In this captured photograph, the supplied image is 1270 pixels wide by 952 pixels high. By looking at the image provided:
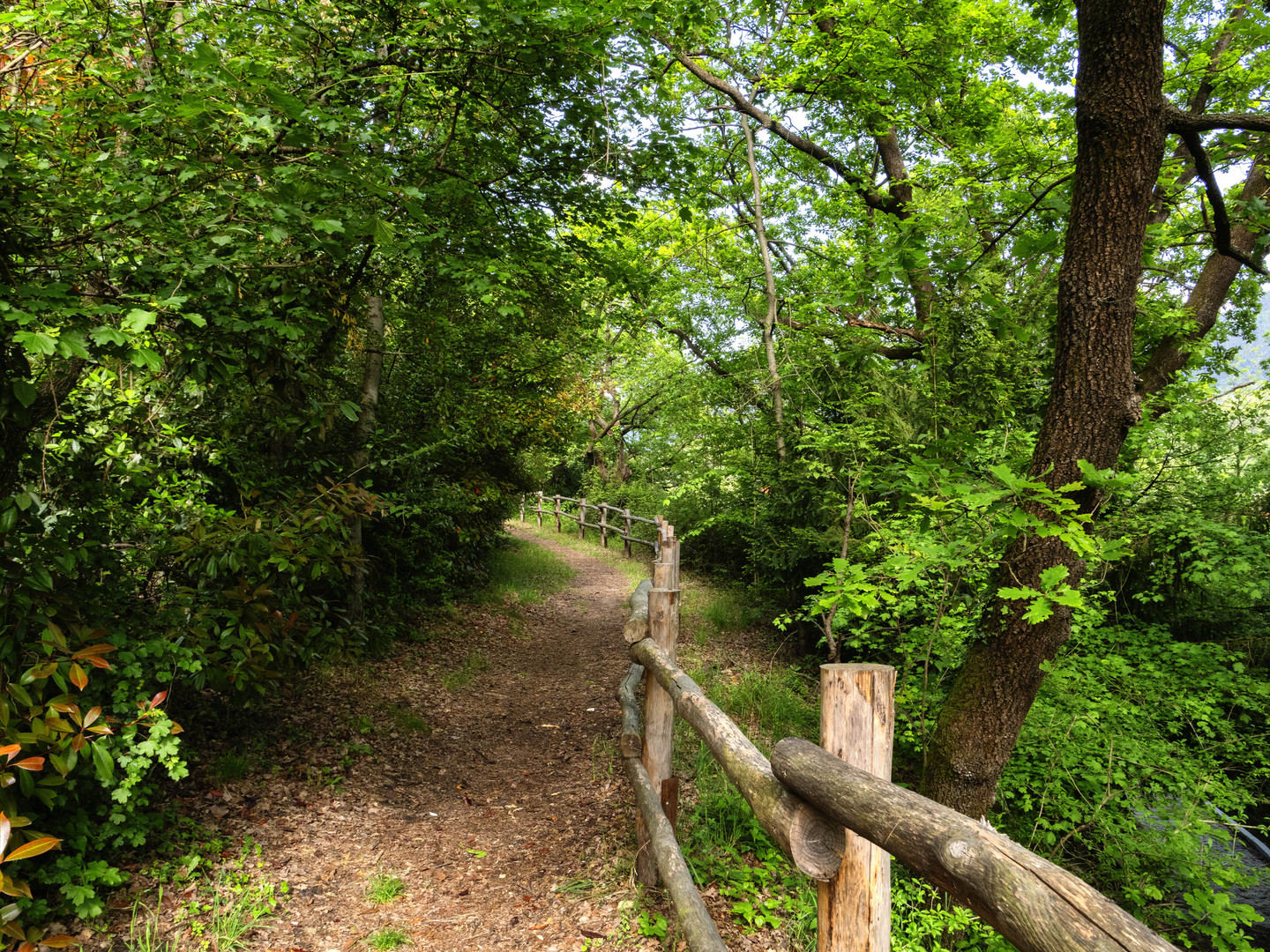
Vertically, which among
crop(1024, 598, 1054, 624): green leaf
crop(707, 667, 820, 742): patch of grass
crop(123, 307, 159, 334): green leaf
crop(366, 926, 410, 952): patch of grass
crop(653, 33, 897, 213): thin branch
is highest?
crop(653, 33, 897, 213): thin branch

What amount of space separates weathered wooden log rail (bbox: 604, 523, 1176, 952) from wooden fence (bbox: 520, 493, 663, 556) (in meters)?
11.4

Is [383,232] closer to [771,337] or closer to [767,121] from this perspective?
[771,337]

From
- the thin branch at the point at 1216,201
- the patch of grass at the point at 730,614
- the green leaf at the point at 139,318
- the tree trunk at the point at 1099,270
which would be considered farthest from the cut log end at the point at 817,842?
the patch of grass at the point at 730,614

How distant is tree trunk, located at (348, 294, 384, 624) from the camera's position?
6289 millimetres

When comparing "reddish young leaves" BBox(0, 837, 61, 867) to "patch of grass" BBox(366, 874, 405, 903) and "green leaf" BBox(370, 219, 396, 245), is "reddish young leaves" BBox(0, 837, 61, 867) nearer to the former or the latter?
"patch of grass" BBox(366, 874, 405, 903)

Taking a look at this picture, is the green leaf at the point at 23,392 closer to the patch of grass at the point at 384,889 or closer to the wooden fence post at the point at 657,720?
the patch of grass at the point at 384,889

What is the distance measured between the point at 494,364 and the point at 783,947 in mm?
6115

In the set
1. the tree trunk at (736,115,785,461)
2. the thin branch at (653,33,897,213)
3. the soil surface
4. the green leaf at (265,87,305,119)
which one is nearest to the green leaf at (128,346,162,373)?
the green leaf at (265,87,305,119)

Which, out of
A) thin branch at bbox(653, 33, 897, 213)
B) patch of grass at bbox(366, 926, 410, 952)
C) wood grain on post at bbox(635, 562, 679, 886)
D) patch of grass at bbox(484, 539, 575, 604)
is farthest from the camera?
patch of grass at bbox(484, 539, 575, 604)

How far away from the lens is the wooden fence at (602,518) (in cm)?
1541

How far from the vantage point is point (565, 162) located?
479 centimetres

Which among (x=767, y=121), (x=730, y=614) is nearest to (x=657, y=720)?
(x=730, y=614)

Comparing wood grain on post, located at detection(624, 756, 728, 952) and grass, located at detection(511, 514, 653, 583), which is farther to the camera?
grass, located at detection(511, 514, 653, 583)

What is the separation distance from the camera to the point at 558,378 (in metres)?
8.15
